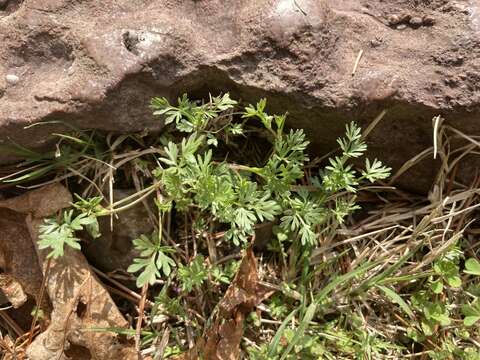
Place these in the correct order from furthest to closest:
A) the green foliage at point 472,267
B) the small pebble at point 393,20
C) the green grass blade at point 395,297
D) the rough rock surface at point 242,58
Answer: the green foliage at point 472,267
the green grass blade at point 395,297
the small pebble at point 393,20
the rough rock surface at point 242,58

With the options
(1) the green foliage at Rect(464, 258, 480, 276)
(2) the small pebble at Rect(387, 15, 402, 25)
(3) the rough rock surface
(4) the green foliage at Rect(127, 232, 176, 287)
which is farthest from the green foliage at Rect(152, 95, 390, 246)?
(1) the green foliage at Rect(464, 258, 480, 276)

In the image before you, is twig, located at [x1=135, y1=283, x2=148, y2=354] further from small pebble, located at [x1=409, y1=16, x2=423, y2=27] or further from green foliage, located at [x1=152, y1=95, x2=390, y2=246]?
small pebble, located at [x1=409, y1=16, x2=423, y2=27]

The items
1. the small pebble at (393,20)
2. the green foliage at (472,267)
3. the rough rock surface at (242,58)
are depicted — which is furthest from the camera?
the green foliage at (472,267)

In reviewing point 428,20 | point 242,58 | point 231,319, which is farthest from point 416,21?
point 231,319

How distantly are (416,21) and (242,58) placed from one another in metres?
0.88

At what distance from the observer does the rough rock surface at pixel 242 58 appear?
2.42 m

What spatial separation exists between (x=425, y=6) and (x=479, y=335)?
5.83ft

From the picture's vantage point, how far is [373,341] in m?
2.74

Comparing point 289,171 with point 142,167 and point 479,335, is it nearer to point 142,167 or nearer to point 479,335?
point 142,167

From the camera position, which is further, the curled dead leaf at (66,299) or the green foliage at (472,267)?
the green foliage at (472,267)

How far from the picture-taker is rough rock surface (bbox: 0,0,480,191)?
95.3 inches

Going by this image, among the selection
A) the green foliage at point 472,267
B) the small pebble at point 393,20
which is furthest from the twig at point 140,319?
the small pebble at point 393,20

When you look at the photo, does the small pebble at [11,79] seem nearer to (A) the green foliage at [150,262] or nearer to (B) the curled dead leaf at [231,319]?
(A) the green foliage at [150,262]

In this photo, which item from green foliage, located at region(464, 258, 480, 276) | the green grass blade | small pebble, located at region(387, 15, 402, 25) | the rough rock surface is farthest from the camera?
green foliage, located at region(464, 258, 480, 276)
